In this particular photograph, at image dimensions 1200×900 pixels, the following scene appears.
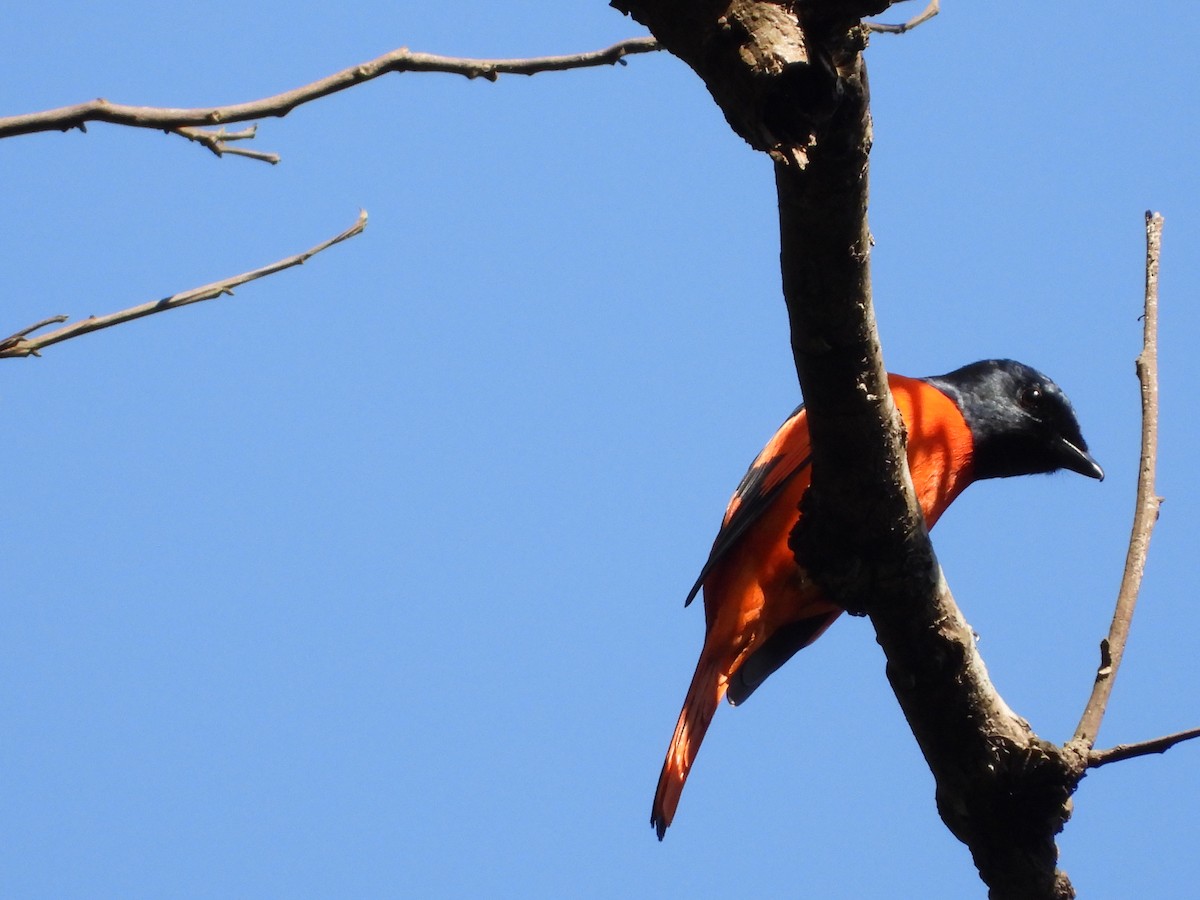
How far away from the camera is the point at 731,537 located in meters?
4.59

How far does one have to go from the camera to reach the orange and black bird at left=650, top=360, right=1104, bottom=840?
14.8 feet

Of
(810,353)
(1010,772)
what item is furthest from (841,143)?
(1010,772)

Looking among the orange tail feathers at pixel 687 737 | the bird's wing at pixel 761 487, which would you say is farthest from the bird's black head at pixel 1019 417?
the orange tail feathers at pixel 687 737

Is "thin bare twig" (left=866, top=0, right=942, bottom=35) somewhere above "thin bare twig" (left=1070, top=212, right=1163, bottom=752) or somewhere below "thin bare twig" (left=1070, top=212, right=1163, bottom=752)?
above

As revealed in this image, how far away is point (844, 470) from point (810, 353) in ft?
1.22

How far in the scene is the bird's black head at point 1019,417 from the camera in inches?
209

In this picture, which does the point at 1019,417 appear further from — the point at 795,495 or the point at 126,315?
the point at 126,315

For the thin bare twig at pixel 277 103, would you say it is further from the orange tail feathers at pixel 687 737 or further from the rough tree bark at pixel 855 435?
the orange tail feathers at pixel 687 737

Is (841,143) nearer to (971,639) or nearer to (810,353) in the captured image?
(810,353)

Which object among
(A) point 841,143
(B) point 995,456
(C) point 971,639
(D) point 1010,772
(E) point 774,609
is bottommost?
(D) point 1010,772

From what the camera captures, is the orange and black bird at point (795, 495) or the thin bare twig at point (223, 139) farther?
the orange and black bird at point (795, 495)

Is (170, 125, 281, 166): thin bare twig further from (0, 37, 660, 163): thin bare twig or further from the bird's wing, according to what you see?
the bird's wing

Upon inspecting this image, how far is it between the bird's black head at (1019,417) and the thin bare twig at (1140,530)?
7.13 ft

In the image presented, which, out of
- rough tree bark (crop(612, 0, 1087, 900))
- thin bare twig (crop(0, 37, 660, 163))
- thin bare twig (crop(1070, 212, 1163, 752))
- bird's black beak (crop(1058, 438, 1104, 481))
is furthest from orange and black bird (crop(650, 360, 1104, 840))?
thin bare twig (crop(0, 37, 660, 163))
